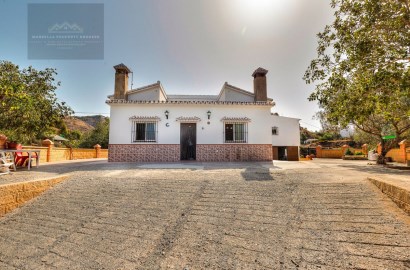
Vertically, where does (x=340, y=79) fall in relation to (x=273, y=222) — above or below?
above

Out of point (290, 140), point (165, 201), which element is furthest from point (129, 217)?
point (290, 140)

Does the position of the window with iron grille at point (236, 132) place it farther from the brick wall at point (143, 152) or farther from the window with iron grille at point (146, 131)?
the window with iron grille at point (146, 131)

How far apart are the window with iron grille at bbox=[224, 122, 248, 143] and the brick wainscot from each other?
0.38 m

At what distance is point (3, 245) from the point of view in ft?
11.4

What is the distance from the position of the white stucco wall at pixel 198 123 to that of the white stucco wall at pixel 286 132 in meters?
7.69

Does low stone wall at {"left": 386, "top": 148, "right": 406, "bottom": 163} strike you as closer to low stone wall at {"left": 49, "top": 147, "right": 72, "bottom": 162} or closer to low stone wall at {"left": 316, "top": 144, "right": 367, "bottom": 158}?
low stone wall at {"left": 316, "top": 144, "right": 367, "bottom": 158}

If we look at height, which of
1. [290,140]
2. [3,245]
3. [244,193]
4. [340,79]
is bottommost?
[3,245]

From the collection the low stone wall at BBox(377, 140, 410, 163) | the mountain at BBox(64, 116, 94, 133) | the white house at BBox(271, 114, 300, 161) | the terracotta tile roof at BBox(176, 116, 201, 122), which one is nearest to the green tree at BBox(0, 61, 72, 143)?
the terracotta tile roof at BBox(176, 116, 201, 122)

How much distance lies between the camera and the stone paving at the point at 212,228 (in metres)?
2.72

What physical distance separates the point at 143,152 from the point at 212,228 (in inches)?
378

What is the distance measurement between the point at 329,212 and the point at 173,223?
2.79 m

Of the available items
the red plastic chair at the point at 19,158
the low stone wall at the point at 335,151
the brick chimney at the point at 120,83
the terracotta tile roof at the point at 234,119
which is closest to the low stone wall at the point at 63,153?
the red plastic chair at the point at 19,158

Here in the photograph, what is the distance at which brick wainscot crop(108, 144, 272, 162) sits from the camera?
480 inches

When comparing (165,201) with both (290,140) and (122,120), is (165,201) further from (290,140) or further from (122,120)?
(290,140)
